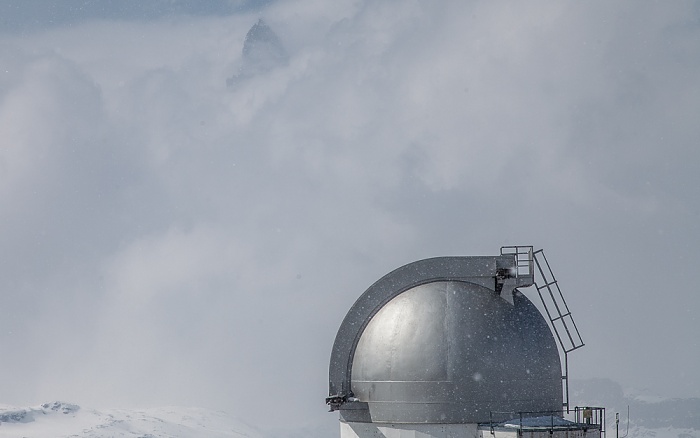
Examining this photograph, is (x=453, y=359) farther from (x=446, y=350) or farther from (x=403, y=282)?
(x=403, y=282)

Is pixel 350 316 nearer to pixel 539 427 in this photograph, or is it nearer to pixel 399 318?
pixel 399 318

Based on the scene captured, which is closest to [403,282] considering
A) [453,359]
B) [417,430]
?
[453,359]

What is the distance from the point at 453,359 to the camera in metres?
24.5

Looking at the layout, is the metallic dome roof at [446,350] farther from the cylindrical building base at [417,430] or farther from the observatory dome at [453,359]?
the cylindrical building base at [417,430]

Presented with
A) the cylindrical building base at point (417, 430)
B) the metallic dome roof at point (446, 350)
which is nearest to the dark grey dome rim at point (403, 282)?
the metallic dome roof at point (446, 350)

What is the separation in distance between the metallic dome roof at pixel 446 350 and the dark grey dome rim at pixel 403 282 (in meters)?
0.03

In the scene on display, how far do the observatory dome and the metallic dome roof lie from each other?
0.03m

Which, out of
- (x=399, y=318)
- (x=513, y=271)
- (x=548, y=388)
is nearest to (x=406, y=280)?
(x=399, y=318)

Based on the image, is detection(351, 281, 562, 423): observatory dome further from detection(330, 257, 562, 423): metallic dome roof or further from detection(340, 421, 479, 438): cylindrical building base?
detection(340, 421, 479, 438): cylindrical building base

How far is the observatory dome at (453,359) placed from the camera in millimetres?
24406

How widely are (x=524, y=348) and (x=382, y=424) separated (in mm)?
4424

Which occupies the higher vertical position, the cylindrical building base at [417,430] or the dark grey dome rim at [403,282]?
the dark grey dome rim at [403,282]

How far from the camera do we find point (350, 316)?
→ 26.7m

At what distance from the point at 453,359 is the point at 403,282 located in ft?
10.0
